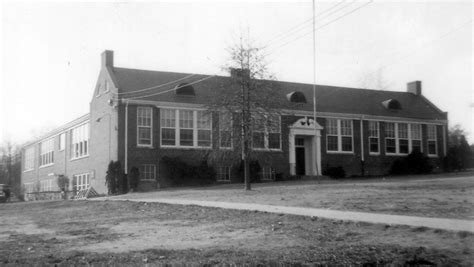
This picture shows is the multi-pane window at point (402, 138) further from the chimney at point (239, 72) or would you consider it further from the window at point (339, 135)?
the chimney at point (239, 72)

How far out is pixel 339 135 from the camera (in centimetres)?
4062

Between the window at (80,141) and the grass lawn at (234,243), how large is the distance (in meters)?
25.1

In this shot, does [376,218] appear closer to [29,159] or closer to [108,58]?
[108,58]

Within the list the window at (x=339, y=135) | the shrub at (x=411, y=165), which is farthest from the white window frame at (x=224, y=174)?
the shrub at (x=411, y=165)

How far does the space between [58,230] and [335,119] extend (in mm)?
29139

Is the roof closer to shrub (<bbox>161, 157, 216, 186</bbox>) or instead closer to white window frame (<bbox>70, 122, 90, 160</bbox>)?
shrub (<bbox>161, 157, 216, 186</bbox>)

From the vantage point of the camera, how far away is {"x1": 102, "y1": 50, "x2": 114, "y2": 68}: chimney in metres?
37.2

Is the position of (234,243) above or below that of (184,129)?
below

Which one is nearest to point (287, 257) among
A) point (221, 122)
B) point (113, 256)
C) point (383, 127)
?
point (113, 256)

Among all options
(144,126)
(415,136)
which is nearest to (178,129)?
(144,126)

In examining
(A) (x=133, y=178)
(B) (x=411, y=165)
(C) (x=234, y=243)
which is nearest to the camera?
(C) (x=234, y=243)

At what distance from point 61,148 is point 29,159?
11.8m

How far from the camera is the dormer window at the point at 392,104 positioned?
4412 cm

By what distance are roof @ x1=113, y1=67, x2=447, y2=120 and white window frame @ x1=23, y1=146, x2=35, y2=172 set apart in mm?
20890
